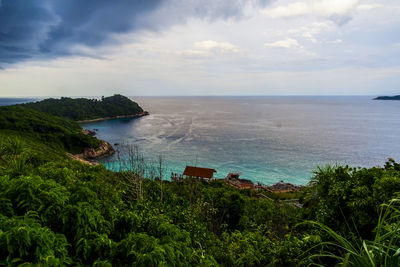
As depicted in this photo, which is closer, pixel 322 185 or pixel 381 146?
pixel 322 185

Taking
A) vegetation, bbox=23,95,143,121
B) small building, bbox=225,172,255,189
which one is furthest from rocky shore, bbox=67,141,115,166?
vegetation, bbox=23,95,143,121

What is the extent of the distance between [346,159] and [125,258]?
177 ft

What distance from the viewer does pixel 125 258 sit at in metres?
3.36

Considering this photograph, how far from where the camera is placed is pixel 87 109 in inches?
4712

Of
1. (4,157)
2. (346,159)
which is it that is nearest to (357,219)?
(4,157)

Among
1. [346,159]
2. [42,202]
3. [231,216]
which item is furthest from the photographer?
[346,159]

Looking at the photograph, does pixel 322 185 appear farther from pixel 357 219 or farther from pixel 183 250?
pixel 183 250

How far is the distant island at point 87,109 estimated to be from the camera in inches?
4313

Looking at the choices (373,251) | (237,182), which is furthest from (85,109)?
(373,251)

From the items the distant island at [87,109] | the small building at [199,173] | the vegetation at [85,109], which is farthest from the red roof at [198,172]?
the vegetation at [85,109]

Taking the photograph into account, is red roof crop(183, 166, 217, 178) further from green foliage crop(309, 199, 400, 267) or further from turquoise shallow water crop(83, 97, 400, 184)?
green foliage crop(309, 199, 400, 267)

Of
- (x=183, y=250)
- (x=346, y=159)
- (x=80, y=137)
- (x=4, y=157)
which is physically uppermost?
(x=4, y=157)

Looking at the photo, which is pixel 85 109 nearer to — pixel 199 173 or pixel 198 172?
pixel 198 172

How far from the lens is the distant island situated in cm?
10956
